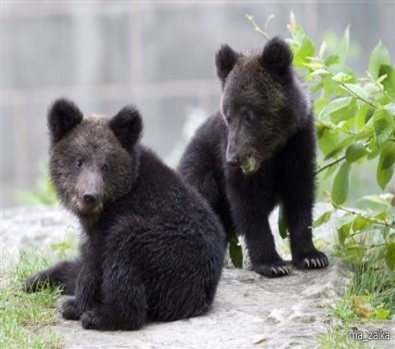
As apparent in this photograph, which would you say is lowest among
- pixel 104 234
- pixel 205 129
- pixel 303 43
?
pixel 104 234

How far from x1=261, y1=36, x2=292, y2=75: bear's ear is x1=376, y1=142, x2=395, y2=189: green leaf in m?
0.96

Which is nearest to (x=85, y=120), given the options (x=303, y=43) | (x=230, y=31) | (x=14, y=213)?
(x=303, y=43)

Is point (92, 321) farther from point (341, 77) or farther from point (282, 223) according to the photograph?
point (341, 77)

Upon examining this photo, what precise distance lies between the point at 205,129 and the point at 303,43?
3.59 ft

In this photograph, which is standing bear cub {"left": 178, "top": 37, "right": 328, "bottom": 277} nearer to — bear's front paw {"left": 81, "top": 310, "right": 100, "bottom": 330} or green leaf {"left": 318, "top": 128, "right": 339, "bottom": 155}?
green leaf {"left": 318, "top": 128, "right": 339, "bottom": 155}

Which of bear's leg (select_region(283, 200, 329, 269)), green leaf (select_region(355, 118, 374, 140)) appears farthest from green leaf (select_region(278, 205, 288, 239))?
green leaf (select_region(355, 118, 374, 140))

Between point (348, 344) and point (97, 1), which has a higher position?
point (97, 1)

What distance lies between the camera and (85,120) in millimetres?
6871

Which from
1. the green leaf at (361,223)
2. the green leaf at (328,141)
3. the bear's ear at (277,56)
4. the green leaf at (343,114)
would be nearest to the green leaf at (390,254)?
the green leaf at (361,223)

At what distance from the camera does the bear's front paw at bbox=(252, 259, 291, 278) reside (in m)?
7.53

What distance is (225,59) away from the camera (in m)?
7.91

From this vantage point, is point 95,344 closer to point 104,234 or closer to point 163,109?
point 104,234

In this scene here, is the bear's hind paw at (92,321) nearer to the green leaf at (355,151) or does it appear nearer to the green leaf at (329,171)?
the green leaf at (355,151)

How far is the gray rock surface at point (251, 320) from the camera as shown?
5977 mm
